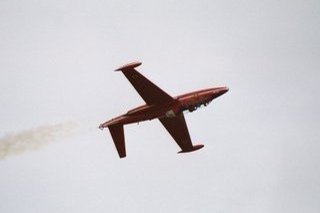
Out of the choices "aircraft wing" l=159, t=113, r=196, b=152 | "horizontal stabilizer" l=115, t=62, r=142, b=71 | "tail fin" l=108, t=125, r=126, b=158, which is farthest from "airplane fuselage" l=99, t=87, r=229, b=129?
"horizontal stabilizer" l=115, t=62, r=142, b=71

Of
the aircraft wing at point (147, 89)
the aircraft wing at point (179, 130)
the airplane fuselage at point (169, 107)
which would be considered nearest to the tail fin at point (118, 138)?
the airplane fuselage at point (169, 107)

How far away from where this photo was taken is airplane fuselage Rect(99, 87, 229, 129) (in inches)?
2822

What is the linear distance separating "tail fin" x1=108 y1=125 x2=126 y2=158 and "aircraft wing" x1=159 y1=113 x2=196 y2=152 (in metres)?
5.57

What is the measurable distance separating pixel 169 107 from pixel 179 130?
538cm

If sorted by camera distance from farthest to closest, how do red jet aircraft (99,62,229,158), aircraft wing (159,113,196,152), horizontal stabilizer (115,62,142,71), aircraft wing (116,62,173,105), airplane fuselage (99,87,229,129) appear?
aircraft wing (159,113,196,152), airplane fuselage (99,87,229,129), red jet aircraft (99,62,229,158), aircraft wing (116,62,173,105), horizontal stabilizer (115,62,142,71)

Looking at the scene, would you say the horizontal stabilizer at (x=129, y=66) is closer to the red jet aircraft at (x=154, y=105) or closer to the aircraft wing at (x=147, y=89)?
the aircraft wing at (x=147, y=89)

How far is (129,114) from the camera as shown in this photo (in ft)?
236


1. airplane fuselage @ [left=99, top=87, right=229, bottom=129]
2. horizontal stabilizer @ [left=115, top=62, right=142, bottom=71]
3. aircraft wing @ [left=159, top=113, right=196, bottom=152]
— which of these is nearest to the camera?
horizontal stabilizer @ [left=115, top=62, right=142, bottom=71]

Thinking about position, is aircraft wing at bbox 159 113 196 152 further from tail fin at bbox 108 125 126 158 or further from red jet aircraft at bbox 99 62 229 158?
tail fin at bbox 108 125 126 158

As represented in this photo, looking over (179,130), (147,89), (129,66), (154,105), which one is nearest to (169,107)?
(154,105)

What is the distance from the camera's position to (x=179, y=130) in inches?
3004

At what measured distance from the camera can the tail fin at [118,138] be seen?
72062 millimetres

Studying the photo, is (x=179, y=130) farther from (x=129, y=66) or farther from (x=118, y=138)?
(x=129, y=66)

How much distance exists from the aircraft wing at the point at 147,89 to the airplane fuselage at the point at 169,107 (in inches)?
22.3
